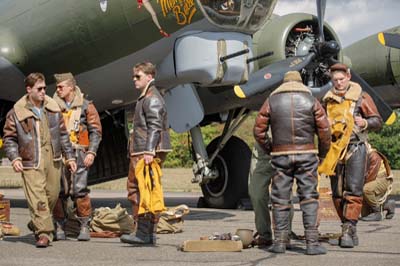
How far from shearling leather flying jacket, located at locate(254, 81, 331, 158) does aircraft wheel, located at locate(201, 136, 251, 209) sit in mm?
6917

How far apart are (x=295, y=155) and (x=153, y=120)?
1494mm

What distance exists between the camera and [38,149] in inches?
336

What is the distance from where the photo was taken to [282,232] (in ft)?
25.3

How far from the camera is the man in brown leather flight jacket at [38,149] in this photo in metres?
8.43

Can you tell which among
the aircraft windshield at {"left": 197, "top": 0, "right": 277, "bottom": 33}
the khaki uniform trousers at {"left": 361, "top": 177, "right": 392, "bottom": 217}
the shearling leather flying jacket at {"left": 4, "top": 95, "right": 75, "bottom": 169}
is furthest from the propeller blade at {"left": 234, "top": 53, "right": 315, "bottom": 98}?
the shearling leather flying jacket at {"left": 4, "top": 95, "right": 75, "bottom": 169}

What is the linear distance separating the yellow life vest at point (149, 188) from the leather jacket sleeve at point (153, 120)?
0.18 m

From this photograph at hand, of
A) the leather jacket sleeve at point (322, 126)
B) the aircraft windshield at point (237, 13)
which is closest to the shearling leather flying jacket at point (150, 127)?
the leather jacket sleeve at point (322, 126)

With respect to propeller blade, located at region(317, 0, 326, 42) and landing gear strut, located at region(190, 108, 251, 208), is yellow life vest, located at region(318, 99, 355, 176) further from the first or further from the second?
landing gear strut, located at region(190, 108, 251, 208)

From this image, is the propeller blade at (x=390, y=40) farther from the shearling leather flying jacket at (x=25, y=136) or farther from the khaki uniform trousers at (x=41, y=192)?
the khaki uniform trousers at (x=41, y=192)

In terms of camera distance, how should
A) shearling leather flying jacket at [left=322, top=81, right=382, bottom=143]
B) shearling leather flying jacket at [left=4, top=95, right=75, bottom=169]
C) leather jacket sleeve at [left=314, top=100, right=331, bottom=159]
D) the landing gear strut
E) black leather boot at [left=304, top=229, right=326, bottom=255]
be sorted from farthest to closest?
the landing gear strut, shearling leather flying jacket at [left=4, top=95, right=75, bottom=169], shearling leather flying jacket at [left=322, top=81, right=382, bottom=143], leather jacket sleeve at [left=314, top=100, right=331, bottom=159], black leather boot at [left=304, top=229, right=326, bottom=255]

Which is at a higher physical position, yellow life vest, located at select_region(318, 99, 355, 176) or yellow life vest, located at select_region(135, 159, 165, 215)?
yellow life vest, located at select_region(318, 99, 355, 176)

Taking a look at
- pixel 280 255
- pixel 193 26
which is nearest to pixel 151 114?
pixel 280 255

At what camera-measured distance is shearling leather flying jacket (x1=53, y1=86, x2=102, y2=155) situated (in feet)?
30.4

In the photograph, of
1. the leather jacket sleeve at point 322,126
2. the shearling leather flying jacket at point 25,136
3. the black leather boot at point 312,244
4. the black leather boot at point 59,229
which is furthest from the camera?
the black leather boot at point 59,229
